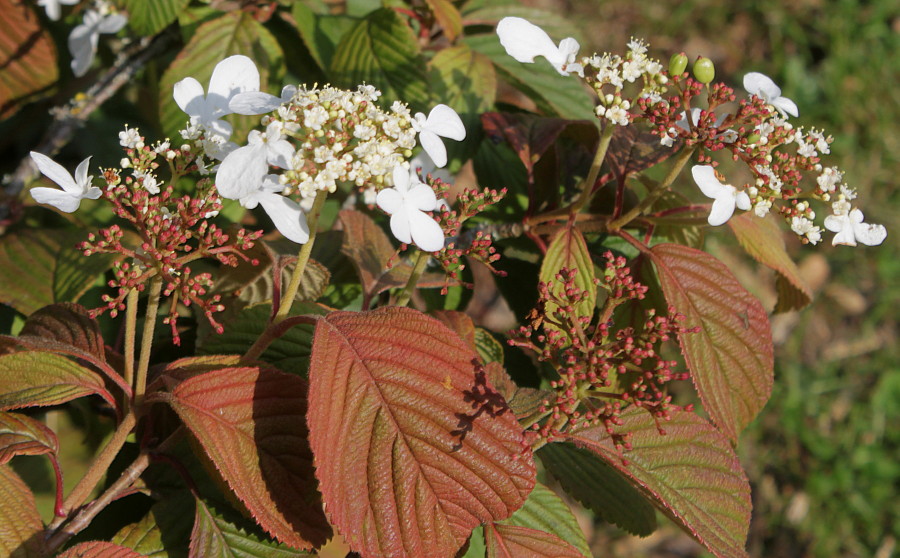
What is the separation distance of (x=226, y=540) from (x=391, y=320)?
388mm

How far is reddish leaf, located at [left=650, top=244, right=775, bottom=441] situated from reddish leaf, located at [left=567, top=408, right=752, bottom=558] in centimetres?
6

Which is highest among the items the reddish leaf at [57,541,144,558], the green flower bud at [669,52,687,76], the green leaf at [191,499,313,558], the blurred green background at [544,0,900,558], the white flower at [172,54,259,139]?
the white flower at [172,54,259,139]

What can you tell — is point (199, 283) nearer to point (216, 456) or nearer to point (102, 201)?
point (216, 456)

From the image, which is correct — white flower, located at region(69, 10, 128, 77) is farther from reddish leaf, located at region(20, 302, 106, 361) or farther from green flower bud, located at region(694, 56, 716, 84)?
green flower bud, located at region(694, 56, 716, 84)

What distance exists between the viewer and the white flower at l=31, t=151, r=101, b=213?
1.00m

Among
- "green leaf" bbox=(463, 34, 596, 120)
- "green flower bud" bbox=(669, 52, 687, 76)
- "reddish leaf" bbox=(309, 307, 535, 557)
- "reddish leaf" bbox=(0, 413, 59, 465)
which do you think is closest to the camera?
"reddish leaf" bbox=(309, 307, 535, 557)

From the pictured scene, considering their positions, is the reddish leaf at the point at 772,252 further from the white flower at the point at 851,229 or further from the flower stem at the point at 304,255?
the flower stem at the point at 304,255

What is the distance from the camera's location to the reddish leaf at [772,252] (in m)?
1.39

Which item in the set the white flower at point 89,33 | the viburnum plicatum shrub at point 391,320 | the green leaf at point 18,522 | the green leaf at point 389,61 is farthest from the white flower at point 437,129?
the white flower at point 89,33

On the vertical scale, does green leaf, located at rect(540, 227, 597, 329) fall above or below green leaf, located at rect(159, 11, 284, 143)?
below

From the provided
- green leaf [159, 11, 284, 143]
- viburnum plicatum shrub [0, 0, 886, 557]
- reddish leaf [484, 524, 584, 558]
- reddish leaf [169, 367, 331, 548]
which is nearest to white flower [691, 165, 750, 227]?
viburnum plicatum shrub [0, 0, 886, 557]

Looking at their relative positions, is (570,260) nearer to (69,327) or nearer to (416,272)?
(416,272)

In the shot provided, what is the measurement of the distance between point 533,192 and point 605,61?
0.38 m

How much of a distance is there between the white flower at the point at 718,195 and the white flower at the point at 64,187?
0.79 m
